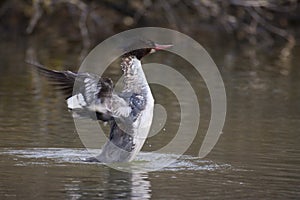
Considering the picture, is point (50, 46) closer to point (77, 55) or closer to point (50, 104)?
point (77, 55)

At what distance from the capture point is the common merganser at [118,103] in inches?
311

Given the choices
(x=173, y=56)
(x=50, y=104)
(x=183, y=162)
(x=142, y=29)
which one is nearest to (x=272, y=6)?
(x=173, y=56)

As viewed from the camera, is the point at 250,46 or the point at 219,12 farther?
the point at 250,46

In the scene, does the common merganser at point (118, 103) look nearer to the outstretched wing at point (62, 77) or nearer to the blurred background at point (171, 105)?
the outstretched wing at point (62, 77)

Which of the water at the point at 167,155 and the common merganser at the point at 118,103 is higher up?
the common merganser at the point at 118,103

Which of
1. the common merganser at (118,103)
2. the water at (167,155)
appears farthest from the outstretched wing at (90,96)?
the water at (167,155)

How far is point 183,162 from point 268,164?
0.79 m

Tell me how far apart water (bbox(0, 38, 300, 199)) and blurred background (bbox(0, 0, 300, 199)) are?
0.01 meters

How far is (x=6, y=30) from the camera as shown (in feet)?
75.2

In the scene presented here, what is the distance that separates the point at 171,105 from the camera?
12164mm

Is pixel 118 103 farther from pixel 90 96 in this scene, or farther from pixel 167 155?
pixel 167 155

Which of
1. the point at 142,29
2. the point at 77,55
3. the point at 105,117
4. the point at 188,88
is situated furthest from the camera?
the point at 142,29

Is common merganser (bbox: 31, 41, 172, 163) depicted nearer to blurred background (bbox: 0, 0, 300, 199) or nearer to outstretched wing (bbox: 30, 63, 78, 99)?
outstretched wing (bbox: 30, 63, 78, 99)

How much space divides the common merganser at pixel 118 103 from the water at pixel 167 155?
0.74 ft
